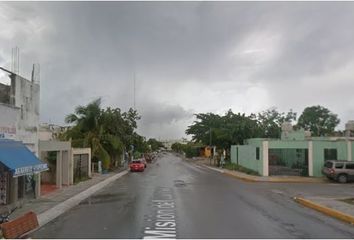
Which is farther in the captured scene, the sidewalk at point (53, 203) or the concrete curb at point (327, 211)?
the sidewalk at point (53, 203)

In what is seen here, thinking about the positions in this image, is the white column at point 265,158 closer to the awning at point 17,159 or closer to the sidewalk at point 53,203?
the sidewalk at point 53,203

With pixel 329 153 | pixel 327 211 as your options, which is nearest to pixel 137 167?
pixel 329 153

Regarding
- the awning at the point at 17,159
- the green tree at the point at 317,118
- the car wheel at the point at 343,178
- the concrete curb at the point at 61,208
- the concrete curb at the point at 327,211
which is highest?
the green tree at the point at 317,118

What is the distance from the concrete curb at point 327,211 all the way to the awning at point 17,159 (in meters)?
11.8

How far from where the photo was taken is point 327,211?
20.1m

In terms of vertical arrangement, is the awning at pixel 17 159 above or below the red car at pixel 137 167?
above

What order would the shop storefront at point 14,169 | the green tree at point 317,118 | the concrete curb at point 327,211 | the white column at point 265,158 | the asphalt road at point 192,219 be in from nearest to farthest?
the asphalt road at point 192,219, the concrete curb at point 327,211, the shop storefront at point 14,169, the white column at point 265,158, the green tree at point 317,118

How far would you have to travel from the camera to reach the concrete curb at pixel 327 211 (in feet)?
59.1

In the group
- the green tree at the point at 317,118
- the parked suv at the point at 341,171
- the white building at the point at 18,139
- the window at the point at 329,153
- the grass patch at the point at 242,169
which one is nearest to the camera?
the white building at the point at 18,139

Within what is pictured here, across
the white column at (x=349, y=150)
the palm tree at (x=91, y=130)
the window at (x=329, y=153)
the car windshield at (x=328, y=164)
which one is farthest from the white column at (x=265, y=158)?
the palm tree at (x=91, y=130)

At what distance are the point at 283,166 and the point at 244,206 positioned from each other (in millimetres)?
26121

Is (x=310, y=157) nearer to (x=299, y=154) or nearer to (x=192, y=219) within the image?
(x=299, y=154)

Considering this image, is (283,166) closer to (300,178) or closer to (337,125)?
(300,178)

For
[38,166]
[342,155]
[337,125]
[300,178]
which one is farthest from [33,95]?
[337,125]
